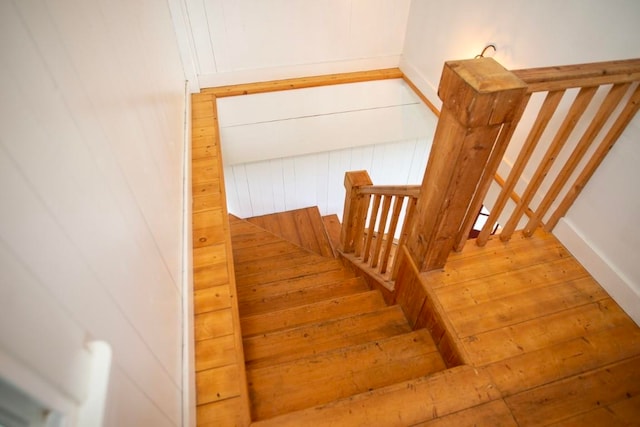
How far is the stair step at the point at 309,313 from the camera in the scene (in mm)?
1927

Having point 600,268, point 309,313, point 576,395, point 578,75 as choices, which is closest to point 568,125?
point 578,75

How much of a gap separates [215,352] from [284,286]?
1.21 m

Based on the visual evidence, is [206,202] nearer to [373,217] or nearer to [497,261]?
[373,217]

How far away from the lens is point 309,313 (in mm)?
1984

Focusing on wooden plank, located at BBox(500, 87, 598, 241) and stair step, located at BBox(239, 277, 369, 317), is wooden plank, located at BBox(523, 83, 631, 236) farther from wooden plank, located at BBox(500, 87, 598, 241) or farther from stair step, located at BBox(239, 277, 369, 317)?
stair step, located at BBox(239, 277, 369, 317)

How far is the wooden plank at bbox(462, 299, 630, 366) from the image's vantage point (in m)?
1.30

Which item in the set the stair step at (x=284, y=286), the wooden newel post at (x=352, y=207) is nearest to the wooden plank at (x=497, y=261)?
the wooden newel post at (x=352, y=207)

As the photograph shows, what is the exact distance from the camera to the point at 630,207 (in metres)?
1.41

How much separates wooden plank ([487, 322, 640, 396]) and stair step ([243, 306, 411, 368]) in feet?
1.67

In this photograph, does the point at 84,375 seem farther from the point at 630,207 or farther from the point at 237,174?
the point at 237,174

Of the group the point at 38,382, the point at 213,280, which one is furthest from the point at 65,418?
the point at 213,280

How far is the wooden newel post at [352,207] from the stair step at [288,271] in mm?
207

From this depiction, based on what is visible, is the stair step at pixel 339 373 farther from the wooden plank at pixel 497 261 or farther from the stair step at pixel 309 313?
the stair step at pixel 309 313

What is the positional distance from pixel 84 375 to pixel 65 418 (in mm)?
77
